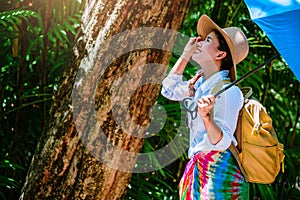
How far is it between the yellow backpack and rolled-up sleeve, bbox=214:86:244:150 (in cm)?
5

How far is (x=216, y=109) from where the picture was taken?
78.5 inches

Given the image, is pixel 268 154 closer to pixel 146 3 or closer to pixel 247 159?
pixel 247 159

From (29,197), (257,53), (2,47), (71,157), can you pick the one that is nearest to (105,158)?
(71,157)

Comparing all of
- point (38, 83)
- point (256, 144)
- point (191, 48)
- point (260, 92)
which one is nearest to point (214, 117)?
point (256, 144)

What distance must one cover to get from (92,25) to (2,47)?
3.98ft

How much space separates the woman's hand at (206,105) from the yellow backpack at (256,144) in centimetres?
18

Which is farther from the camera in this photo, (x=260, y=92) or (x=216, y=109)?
(x=260, y=92)

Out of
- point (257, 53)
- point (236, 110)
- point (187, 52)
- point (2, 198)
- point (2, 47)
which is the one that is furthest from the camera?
point (257, 53)

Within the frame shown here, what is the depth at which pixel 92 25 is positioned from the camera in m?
2.39

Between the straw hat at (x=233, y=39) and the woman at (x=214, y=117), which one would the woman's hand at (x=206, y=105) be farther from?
the straw hat at (x=233, y=39)

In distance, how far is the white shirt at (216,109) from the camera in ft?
6.47

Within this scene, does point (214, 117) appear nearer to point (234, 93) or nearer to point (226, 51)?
point (234, 93)

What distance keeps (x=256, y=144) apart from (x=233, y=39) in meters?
0.35

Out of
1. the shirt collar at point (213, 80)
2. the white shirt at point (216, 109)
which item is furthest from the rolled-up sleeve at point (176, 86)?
the shirt collar at point (213, 80)
